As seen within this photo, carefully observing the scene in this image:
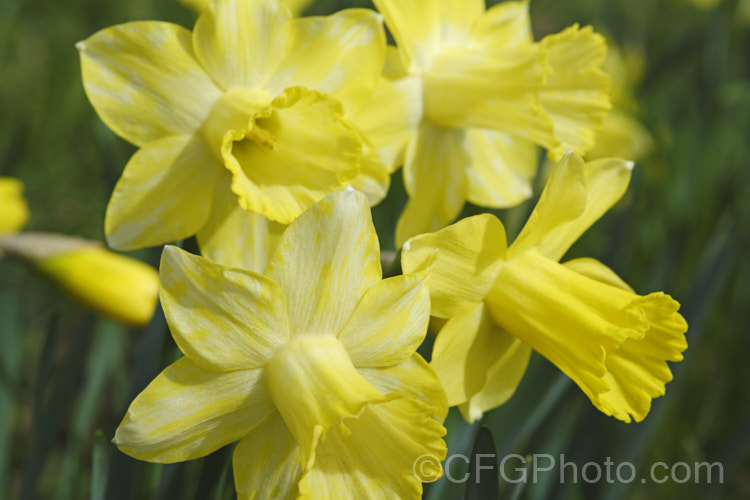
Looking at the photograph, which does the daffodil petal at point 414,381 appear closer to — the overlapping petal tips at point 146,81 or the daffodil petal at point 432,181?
the daffodil petal at point 432,181

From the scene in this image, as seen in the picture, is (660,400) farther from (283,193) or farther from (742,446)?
(283,193)

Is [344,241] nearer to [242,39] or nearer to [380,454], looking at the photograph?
[380,454]

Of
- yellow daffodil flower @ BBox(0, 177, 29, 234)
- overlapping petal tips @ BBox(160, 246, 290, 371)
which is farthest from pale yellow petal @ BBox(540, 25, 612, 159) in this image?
yellow daffodil flower @ BBox(0, 177, 29, 234)

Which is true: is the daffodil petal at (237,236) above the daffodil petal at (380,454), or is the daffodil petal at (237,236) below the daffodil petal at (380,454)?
above

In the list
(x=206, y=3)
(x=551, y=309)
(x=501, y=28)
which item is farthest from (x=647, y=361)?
(x=206, y=3)

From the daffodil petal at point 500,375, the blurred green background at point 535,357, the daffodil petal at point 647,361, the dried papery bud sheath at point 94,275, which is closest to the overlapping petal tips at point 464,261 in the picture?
the daffodil petal at point 500,375

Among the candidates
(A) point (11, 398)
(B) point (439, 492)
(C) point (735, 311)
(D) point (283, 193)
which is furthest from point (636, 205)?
(A) point (11, 398)
